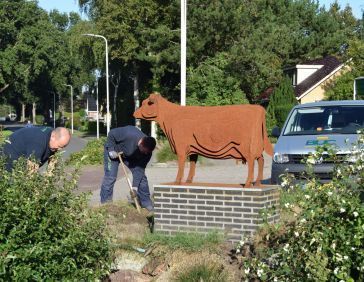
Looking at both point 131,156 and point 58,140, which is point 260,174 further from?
point 131,156

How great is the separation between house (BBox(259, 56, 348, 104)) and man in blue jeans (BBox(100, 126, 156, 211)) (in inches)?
1603

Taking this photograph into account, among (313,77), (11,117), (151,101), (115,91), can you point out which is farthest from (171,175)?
(11,117)

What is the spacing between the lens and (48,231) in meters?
5.30

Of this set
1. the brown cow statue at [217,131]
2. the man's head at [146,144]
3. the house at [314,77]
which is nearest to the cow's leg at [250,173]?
the brown cow statue at [217,131]

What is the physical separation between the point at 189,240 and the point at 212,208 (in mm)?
593

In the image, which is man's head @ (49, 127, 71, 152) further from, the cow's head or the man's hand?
the man's hand

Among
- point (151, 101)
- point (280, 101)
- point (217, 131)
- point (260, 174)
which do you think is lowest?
point (280, 101)

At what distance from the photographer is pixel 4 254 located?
4965 mm

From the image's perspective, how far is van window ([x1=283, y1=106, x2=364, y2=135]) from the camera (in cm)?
1192

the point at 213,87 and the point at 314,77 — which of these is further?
the point at 314,77

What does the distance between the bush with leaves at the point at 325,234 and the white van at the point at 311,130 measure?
536 centimetres

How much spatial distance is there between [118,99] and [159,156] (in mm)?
39381

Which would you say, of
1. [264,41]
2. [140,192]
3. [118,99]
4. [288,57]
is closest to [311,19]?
[288,57]

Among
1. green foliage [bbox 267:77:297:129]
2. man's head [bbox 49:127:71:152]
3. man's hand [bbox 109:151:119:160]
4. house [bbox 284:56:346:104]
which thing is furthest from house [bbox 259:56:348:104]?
man's head [bbox 49:127:71:152]
